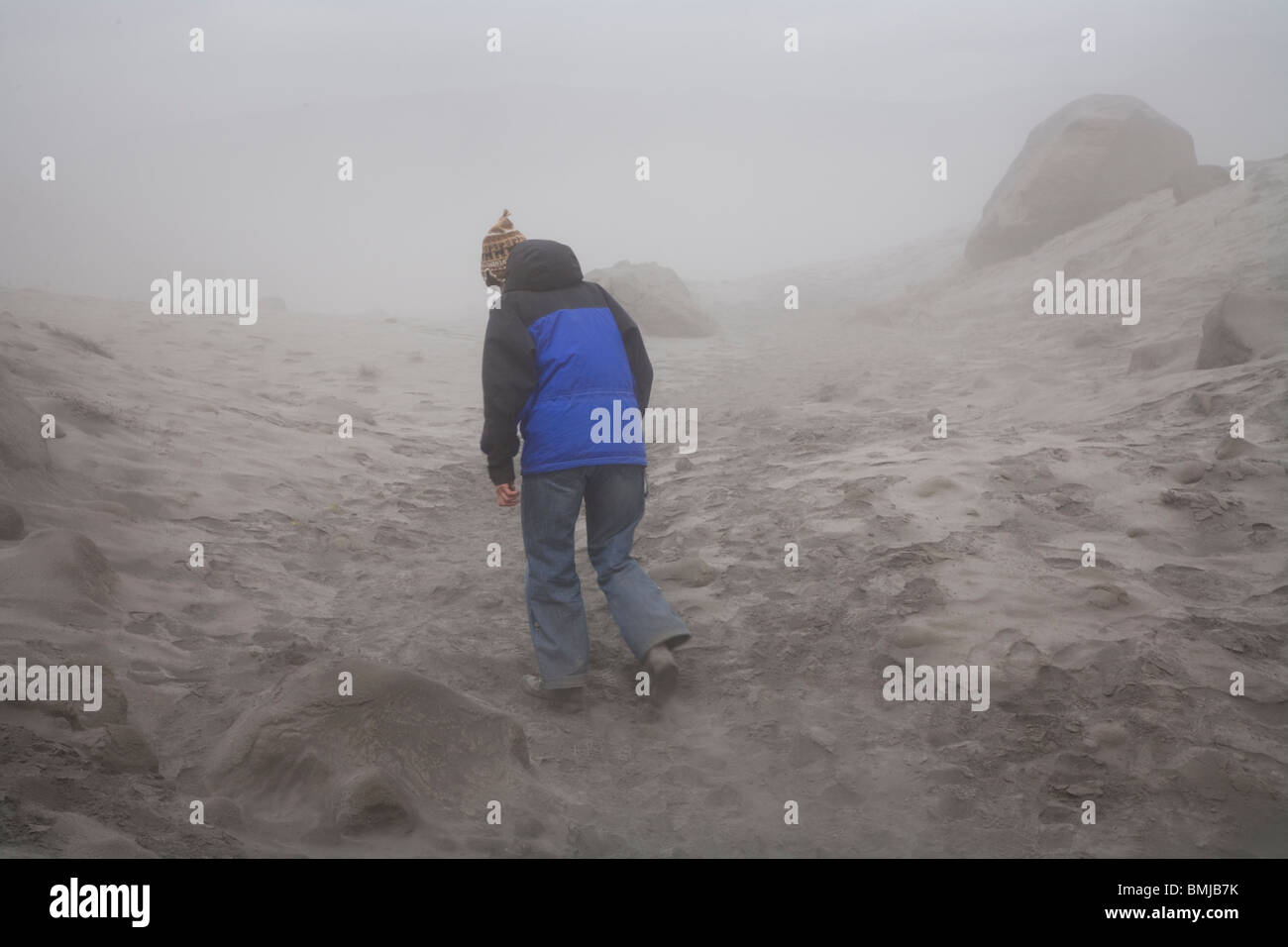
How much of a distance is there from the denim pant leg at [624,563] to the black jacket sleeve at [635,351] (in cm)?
33

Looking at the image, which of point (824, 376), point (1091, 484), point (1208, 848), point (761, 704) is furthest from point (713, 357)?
point (1208, 848)

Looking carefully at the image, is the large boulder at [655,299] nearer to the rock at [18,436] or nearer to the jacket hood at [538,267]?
the rock at [18,436]

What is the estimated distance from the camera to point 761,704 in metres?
3.13

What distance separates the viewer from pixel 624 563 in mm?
3389

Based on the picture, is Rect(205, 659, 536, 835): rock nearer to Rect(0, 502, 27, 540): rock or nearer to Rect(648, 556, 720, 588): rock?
Rect(0, 502, 27, 540): rock

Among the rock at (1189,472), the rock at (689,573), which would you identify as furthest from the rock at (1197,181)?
the rock at (689,573)

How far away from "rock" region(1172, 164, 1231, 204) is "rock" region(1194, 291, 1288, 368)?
6360 millimetres

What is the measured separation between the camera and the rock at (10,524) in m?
3.25

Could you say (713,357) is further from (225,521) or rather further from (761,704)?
(761,704)

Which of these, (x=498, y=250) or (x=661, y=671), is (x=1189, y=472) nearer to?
(x=661, y=671)

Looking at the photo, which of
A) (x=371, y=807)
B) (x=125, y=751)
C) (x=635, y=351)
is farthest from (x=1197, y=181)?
(x=125, y=751)

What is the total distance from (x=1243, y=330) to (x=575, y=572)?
4.41 meters
